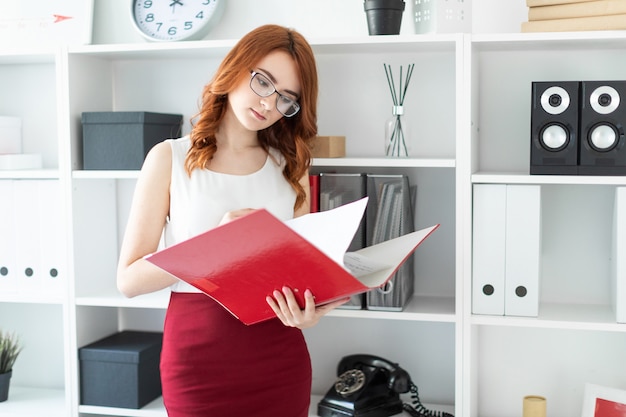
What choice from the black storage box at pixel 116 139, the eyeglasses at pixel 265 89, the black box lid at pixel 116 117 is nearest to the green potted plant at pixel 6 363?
the black storage box at pixel 116 139

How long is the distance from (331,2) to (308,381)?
1203 mm

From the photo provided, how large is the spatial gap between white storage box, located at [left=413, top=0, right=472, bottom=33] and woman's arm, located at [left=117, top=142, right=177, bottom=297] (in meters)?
0.85

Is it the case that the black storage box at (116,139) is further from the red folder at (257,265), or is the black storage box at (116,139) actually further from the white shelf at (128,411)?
the red folder at (257,265)

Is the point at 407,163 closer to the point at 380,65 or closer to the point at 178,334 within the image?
the point at 380,65

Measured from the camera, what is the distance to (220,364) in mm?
1913

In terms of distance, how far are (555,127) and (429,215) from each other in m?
0.53

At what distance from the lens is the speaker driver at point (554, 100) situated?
84.4 inches

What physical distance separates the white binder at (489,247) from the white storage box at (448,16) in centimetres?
44

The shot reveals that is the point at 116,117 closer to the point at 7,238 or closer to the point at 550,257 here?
the point at 7,238

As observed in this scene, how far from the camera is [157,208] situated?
188 centimetres

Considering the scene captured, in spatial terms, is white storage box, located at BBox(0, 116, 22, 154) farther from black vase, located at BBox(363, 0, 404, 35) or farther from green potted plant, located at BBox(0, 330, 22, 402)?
black vase, located at BBox(363, 0, 404, 35)

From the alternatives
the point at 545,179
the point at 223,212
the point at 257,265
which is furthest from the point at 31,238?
the point at 545,179

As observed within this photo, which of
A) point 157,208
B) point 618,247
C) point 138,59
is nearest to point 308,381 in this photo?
point 157,208

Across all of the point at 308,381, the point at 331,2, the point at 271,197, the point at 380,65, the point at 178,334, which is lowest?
the point at 308,381
